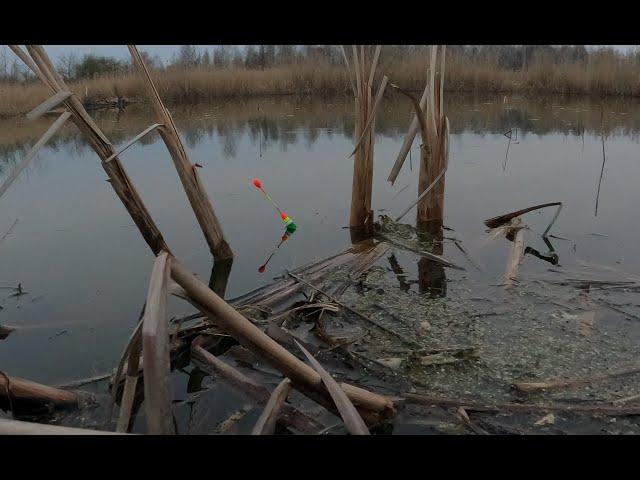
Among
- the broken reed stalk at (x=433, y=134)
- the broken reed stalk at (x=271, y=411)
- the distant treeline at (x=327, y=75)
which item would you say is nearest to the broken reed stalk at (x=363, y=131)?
the broken reed stalk at (x=433, y=134)

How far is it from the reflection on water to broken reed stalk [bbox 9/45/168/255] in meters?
0.53

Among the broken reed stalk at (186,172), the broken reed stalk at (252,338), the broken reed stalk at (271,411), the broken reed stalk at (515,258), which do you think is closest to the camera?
the broken reed stalk at (252,338)

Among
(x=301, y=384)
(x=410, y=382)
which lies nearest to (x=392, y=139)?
(x=410, y=382)

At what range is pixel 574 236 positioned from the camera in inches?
164

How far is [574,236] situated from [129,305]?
11.1 feet

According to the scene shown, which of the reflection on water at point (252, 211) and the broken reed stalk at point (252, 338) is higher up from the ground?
the broken reed stalk at point (252, 338)

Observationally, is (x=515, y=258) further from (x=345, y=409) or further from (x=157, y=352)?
(x=157, y=352)

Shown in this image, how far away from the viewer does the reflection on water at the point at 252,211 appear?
3.15m

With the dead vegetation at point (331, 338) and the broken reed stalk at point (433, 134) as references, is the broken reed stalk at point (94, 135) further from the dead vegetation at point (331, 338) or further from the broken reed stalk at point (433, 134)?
the broken reed stalk at point (433, 134)

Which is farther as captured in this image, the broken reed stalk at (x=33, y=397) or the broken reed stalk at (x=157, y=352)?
the broken reed stalk at (x=33, y=397)

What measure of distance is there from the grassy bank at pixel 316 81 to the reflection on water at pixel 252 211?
4.76 meters

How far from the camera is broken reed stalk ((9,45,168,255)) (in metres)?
2.54

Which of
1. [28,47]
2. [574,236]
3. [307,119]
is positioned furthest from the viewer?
[307,119]

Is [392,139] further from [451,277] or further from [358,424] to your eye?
[358,424]
